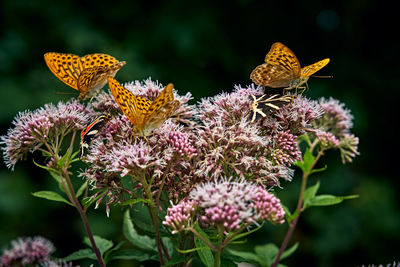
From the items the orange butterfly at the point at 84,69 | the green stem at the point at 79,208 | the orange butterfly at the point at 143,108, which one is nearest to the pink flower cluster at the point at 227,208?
the orange butterfly at the point at 143,108

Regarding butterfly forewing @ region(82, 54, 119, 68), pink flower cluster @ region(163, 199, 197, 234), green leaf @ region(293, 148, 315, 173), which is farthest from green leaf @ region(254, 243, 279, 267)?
butterfly forewing @ region(82, 54, 119, 68)

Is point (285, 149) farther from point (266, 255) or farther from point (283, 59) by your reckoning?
point (266, 255)

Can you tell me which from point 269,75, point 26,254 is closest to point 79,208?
point 26,254

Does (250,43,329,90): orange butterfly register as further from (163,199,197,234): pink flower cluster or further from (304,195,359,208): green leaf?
(163,199,197,234): pink flower cluster

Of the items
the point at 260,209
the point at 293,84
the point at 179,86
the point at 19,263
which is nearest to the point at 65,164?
the point at 19,263

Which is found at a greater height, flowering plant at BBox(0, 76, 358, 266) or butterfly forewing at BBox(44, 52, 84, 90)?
butterfly forewing at BBox(44, 52, 84, 90)

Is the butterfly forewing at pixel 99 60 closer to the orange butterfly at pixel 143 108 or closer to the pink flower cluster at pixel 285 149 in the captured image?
the orange butterfly at pixel 143 108
